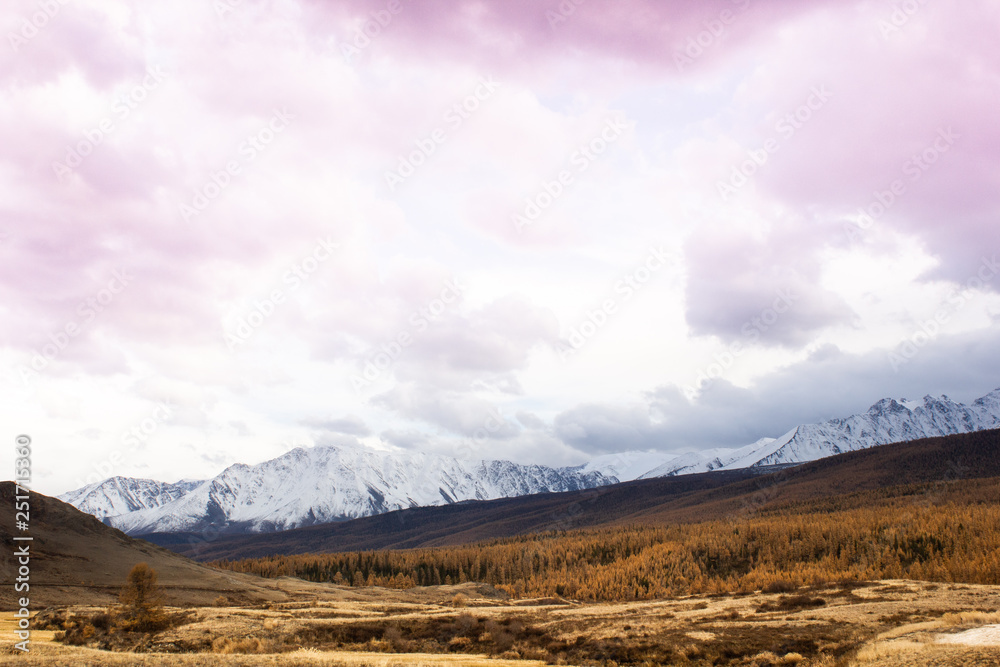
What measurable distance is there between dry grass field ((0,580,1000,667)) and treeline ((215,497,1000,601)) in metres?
42.6

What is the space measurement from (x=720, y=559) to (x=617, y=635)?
10185 centimetres

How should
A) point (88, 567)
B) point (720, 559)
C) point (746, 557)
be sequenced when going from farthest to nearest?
point (720, 559), point (746, 557), point (88, 567)

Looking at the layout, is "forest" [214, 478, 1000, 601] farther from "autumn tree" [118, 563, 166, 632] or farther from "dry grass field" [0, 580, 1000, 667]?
"autumn tree" [118, 563, 166, 632]

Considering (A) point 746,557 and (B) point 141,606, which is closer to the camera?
(B) point 141,606

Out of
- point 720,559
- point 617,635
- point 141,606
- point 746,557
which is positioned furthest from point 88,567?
point 746,557

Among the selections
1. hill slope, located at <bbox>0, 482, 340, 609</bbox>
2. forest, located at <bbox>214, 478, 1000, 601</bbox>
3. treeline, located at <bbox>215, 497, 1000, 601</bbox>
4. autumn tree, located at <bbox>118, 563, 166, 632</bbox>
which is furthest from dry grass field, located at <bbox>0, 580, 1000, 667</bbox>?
treeline, located at <bbox>215, 497, 1000, 601</bbox>

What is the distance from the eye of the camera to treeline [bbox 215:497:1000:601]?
330ft

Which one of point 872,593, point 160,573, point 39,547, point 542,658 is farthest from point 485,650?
point 39,547

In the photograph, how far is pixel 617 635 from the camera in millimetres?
40219

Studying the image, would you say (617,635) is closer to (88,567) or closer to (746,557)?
(88,567)

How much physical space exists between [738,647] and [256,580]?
8338 cm

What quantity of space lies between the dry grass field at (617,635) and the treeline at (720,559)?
42.6 meters

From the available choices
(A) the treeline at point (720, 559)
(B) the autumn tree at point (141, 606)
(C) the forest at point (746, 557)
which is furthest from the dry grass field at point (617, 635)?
(A) the treeline at point (720, 559)

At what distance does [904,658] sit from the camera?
938 inches
